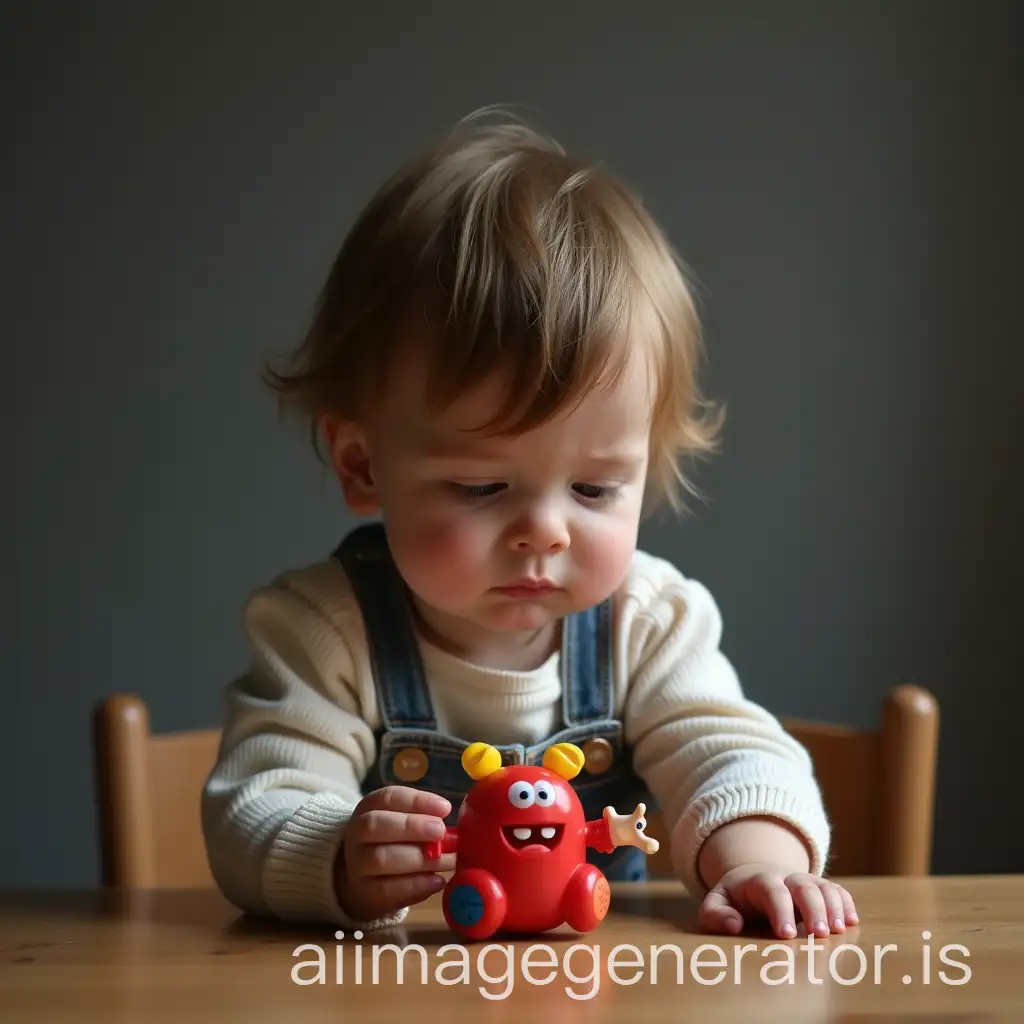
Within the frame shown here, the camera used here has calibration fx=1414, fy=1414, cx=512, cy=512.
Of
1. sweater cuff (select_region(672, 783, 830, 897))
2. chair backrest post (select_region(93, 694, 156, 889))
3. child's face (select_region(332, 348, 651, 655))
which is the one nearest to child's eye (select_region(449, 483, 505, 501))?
child's face (select_region(332, 348, 651, 655))

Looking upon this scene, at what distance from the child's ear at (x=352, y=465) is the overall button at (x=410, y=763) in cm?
17

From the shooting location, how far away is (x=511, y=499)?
837mm

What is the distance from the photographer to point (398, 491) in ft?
2.87

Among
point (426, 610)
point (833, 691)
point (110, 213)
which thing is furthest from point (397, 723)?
point (110, 213)

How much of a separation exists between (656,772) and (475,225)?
0.37m

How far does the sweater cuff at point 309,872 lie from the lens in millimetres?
751

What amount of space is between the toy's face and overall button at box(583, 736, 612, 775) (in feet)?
0.88

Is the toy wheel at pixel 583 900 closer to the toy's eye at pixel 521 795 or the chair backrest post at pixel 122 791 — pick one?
the toy's eye at pixel 521 795

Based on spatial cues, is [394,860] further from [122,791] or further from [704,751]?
[122,791]

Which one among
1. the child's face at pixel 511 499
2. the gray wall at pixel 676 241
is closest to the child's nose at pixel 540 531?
the child's face at pixel 511 499

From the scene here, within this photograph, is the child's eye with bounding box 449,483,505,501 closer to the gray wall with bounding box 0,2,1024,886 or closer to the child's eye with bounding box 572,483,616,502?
the child's eye with bounding box 572,483,616,502

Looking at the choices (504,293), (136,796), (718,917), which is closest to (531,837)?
(718,917)

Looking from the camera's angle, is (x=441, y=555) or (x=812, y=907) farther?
(x=441, y=555)

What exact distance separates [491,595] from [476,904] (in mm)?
241
